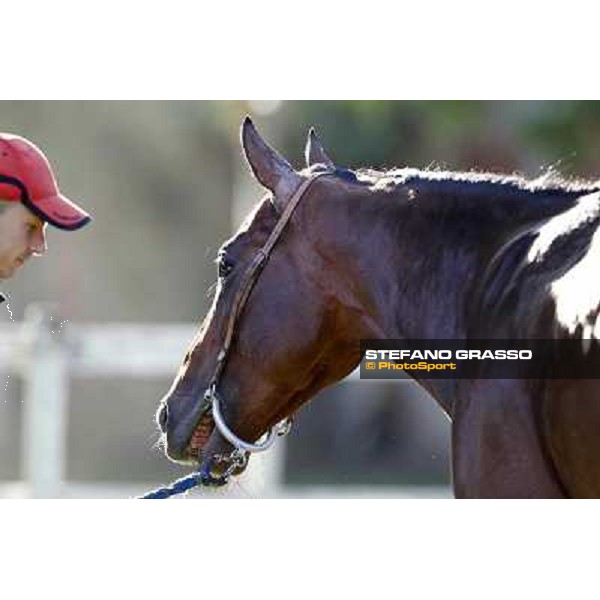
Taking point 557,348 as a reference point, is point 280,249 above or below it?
above

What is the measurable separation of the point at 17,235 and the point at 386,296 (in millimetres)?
1076

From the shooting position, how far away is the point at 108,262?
15.2m

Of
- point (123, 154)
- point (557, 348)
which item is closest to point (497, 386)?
point (557, 348)

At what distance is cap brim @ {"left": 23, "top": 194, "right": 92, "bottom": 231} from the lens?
4.16m

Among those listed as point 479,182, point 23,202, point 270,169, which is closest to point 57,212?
point 23,202

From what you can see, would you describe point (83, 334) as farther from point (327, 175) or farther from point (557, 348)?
point (557, 348)

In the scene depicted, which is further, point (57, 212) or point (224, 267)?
point (224, 267)

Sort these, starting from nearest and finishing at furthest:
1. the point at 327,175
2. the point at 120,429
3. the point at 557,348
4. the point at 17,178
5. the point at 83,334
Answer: the point at 557,348 → the point at 17,178 → the point at 327,175 → the point at 83,334 → the point at 120,429

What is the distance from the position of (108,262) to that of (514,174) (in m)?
11.1

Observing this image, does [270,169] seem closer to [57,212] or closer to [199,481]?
Result: [57,212]

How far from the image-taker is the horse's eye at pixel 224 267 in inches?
174

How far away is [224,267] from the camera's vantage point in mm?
4434

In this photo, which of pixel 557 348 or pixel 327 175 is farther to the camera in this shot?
pixel 327 175

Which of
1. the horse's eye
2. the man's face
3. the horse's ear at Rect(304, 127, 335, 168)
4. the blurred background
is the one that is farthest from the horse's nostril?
the blurred background
